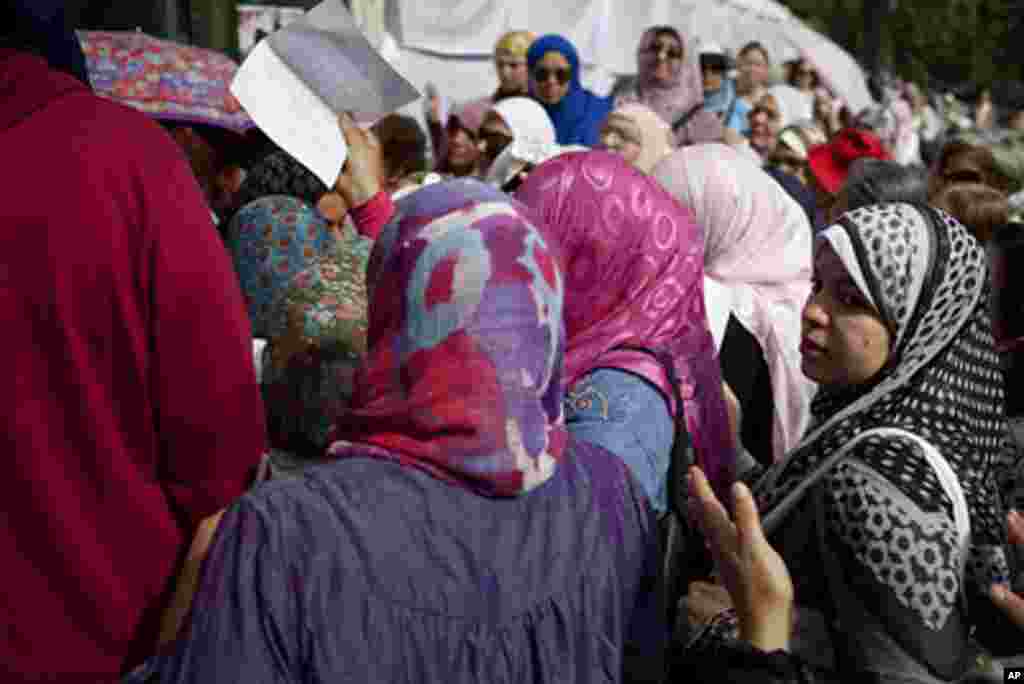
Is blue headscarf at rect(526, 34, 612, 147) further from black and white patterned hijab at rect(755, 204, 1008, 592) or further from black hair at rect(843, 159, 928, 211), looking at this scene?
black and white patterned hijab at rect(755, 204, 1008, 592)

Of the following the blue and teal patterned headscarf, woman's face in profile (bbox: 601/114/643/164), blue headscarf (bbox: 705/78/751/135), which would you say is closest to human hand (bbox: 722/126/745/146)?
blue headscarf (bbox: 705/78/751/135)

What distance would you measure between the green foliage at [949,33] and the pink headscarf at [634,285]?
3728cm

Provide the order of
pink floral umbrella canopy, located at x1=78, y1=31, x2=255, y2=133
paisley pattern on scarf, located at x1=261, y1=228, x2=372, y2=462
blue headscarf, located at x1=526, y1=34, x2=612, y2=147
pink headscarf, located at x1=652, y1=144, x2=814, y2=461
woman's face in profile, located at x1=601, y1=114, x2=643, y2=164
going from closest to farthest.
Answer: paisley pattern on scarf, located at x1=261, y1=228, x2=372, y2=462, pink headscarf, located at x1=652, y1=144, x2=814, y2=461, pink floral umbrella canopy, located at x1=78, y1=31, x2=255, y2=133, woman's face in profile, located at x1=601, y1=114, x2=643, y2=164, blue headscarf, located at x1=526, y1=34, x2=612, y2=147

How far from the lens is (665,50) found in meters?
7.83

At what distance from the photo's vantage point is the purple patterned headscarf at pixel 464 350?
1811 millimetres

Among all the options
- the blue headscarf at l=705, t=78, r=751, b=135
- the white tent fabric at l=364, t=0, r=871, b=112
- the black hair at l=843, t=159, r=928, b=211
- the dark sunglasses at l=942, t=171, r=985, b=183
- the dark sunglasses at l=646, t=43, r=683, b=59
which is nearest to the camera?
the black hair at l=843, t=159, r=928, b=211

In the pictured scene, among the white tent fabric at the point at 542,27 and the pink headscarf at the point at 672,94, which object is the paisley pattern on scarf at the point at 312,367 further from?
the pink headscarf at the point at 672,94

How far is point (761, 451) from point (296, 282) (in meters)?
1.37

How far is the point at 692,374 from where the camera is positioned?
2617 mm

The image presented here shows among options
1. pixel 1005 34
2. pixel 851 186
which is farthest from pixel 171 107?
pixel 1005 34

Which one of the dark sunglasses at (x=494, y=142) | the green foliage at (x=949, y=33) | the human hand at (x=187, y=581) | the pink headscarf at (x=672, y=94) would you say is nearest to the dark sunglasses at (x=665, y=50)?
the pink headscarf at (x=672, y=94)

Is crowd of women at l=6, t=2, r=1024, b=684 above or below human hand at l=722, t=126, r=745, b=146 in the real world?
above

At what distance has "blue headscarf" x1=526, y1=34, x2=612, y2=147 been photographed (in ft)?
23.4

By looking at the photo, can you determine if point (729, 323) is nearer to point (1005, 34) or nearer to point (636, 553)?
point (636, 553)
